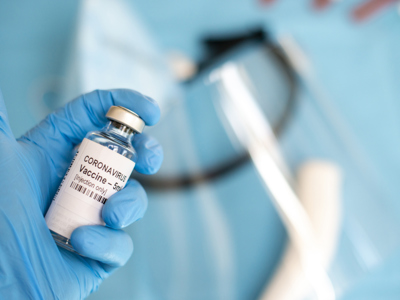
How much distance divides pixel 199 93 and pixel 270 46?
349 millimetres

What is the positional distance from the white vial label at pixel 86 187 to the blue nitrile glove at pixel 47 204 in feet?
0.05

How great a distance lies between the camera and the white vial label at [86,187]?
1.40 ft

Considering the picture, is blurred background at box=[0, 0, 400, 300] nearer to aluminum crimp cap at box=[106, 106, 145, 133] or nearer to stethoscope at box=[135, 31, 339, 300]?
stethoscope at box=[135, 31, 339, 300]

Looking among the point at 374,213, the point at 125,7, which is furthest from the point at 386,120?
the point at 125,7

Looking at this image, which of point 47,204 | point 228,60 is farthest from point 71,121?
point 228,60

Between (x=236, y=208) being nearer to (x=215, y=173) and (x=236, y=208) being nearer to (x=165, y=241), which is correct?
(x=215, y=173)

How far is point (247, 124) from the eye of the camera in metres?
1.01

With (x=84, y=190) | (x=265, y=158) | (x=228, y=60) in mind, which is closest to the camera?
(x=84, y=190)

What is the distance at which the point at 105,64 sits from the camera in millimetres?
971

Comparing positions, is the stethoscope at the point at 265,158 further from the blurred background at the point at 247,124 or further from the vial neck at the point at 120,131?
the vial neck at the point at 120,131

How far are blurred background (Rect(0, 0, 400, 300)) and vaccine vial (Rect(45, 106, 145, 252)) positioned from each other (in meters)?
0.43

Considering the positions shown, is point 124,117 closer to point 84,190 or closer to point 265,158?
point 84,190

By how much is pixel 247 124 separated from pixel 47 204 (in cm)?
66

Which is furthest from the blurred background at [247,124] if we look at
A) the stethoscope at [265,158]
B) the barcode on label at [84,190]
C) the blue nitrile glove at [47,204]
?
the barcode on label at [84,190]
